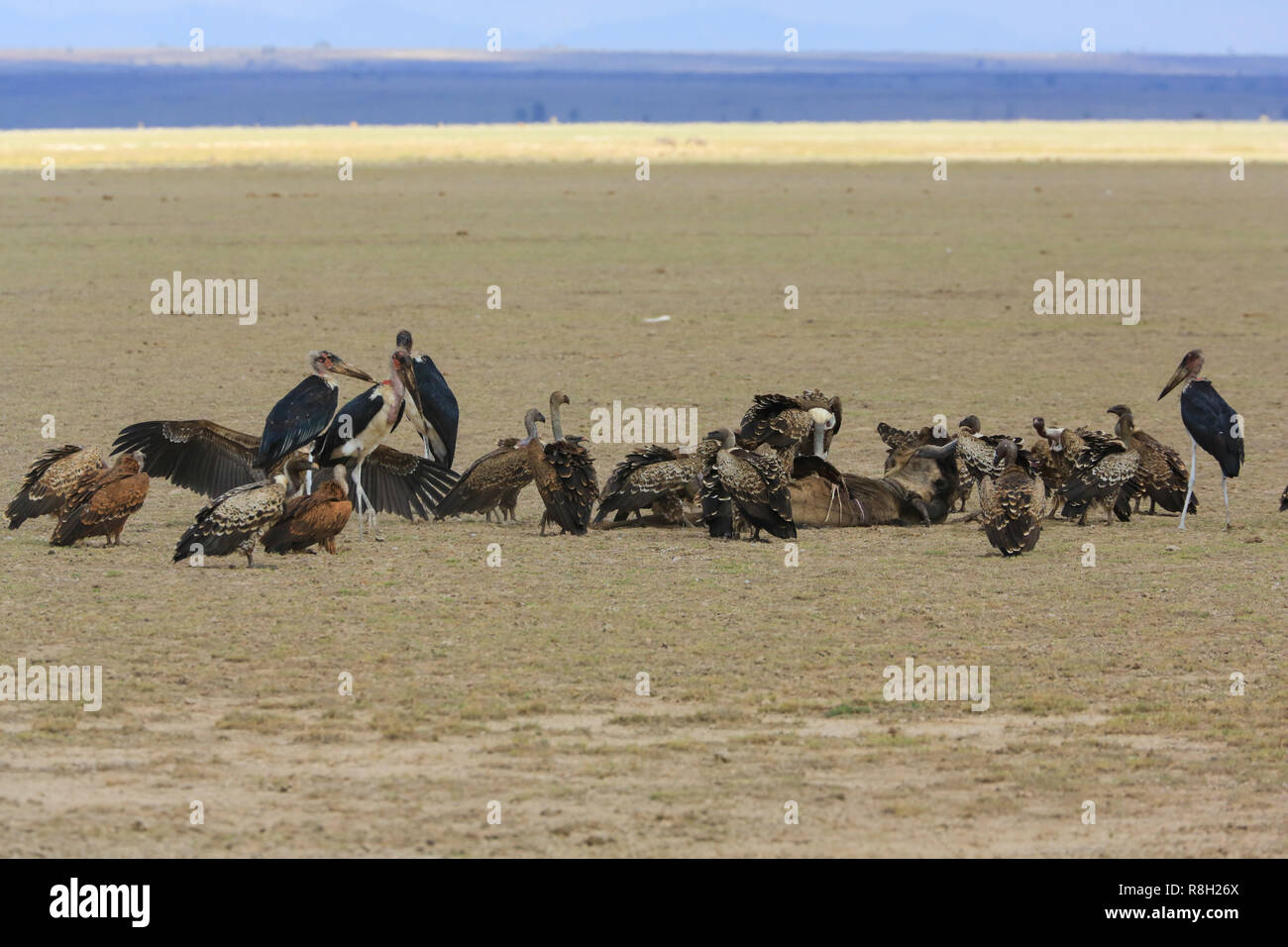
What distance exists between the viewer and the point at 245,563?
417 inches

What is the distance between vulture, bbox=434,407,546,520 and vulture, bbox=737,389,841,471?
5.23 ft

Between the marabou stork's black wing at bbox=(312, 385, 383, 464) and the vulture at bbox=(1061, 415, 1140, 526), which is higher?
→ the marabou stork's black wing at bbox=(312, 385, 383, 464)

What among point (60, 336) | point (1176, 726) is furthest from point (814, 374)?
point (1176, 726)

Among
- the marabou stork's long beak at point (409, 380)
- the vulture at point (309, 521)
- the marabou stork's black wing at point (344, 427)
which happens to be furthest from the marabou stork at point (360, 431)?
the vulture at point (309, 521)

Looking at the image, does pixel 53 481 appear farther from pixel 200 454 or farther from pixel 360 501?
pixel 360 501

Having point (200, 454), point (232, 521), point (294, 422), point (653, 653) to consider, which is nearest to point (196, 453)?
point (200, 454)

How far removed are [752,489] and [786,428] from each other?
1.18 m

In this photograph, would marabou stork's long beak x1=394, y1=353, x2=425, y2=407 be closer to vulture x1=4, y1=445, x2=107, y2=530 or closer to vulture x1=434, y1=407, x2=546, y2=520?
vulture x1=434, y1=407, x2=546, y2=520

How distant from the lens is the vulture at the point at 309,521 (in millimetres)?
10570

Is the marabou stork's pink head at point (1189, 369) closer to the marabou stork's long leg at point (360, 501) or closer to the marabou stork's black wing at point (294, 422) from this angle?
the marabou stork's long leg at point (360, 501)

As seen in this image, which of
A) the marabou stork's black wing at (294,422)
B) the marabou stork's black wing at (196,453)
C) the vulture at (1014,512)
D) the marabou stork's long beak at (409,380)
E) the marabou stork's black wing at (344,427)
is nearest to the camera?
the vulture at (1014,512)

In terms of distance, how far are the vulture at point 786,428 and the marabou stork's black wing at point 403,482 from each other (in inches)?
84.0

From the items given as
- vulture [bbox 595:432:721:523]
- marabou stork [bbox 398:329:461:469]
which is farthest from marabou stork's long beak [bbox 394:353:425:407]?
vulture [bbox 595:432:721:523]

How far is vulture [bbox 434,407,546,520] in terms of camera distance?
11.7 m
